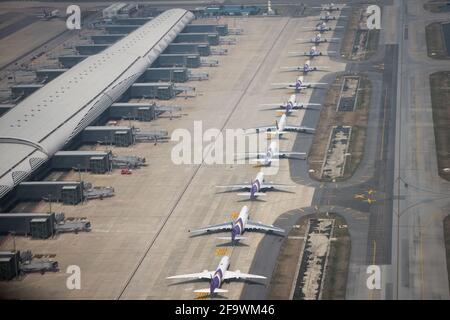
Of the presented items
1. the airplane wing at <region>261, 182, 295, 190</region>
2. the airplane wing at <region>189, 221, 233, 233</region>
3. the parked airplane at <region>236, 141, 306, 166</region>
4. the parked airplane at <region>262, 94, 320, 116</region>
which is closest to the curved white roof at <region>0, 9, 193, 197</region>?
the airplane wing at <region>189, 221, 233, 233</region>

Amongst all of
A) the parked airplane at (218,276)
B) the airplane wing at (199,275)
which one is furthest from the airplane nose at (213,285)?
the airplane wing at (199,275)

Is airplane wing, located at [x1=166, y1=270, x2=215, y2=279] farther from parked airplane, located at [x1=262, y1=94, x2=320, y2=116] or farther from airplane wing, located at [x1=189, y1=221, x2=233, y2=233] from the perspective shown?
parked airplane, located at [x1=262, y1=94, x2=320, y2=116]

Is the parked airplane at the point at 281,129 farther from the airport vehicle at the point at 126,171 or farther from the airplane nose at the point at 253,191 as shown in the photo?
the airplane nose at the point at 253,191

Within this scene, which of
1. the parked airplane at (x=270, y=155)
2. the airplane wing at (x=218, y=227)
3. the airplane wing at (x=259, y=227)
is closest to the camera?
the airplane wing at (x=259, y=227)

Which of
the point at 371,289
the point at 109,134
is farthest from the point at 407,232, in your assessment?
the point at 109,134

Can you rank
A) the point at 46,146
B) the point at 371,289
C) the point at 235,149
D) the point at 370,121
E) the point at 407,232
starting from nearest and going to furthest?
the point at 371,289
the point at 407,232
the point at 46,146
the point at 235,149
the point at 370,121

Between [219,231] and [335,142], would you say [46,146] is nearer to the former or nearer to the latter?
[219,231]

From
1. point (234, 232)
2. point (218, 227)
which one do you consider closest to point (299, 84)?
point (218, 227)
